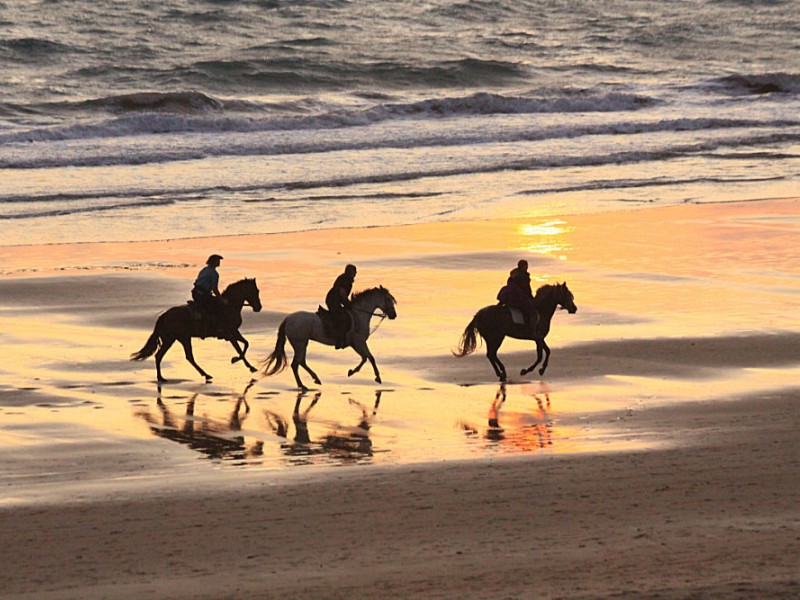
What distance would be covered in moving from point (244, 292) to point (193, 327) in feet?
2.45

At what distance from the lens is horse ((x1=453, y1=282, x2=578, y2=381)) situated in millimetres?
16453

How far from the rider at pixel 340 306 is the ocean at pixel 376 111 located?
1025 centimetres

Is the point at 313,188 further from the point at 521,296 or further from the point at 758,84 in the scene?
the point at 758,84

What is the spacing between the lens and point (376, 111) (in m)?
47.2

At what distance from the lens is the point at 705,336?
1789 centimetres

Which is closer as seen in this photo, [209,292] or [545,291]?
[209,292]

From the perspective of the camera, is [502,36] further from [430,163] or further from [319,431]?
[319,431]

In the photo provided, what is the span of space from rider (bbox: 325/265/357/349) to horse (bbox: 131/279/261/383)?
1.05 metres

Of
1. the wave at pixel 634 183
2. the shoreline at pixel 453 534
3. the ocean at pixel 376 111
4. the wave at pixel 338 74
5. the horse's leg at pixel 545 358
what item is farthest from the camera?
the wave at pixel 338 74

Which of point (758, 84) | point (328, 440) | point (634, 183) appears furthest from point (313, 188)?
point (758, 84)

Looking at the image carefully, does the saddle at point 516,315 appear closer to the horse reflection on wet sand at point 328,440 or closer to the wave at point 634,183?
the horse reflection on wet sand at point 328,440

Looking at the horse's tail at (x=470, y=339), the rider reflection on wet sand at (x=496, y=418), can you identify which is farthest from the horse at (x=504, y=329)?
the rider reflection on wet sand at (x=496, y=418)

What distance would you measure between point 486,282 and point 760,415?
788 cm

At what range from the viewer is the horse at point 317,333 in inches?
635
